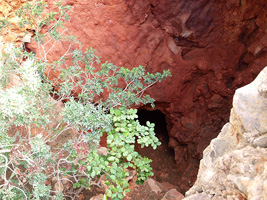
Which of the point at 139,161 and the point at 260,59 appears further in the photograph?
the point at 260,59

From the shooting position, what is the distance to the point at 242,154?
1909 millimetres

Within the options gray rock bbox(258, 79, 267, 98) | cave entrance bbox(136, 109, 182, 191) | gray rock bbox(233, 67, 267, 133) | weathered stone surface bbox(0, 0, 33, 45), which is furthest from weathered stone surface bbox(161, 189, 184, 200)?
weathered stone surface bbox(0, 0, 33, 45)

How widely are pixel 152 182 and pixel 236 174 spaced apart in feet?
9.17

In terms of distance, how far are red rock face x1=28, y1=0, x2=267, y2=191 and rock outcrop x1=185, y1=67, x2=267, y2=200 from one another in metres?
3.17

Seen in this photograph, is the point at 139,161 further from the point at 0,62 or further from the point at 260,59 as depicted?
the point at 260,59

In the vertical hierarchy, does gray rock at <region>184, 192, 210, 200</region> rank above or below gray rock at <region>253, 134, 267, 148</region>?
below

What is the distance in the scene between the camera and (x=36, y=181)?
2527 mm

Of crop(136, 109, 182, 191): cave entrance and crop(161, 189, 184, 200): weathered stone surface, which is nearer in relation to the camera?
crop(161, 189, 184, 200): weathered stone surface

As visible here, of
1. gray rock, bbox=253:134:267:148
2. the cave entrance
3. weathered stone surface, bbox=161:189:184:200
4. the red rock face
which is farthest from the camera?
the cave entrance

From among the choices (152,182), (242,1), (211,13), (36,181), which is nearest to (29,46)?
(36,181)

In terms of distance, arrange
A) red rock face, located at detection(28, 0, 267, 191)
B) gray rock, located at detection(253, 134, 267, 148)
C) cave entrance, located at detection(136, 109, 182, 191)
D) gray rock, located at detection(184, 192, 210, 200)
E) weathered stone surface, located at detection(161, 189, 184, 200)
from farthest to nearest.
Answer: cave entrance, located at detection(136, 109, 182, 191) < red rock face, located at detection(28, 0, 267, 191) < weathered stone surface, located at detection(161, 189, 184, 200) < gray rock, located at detection(184, 192, 210, 200) < gray rock, located at detection(253, 134, 267, 148)

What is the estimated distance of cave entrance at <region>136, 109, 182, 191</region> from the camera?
5.99 m

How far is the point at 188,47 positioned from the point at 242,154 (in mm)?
4108

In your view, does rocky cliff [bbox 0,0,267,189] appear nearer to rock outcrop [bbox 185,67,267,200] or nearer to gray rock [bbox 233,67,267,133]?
rock outcrop [bbox 185,67,267,200]
